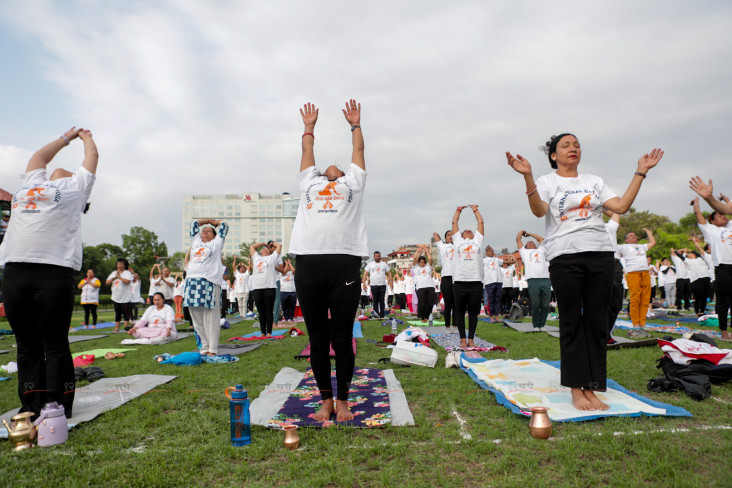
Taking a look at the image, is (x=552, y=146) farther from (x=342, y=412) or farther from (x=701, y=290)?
(x=701, y=290)

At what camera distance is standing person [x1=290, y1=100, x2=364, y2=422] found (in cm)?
357

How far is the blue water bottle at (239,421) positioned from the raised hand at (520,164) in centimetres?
284

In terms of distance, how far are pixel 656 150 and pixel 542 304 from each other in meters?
7.34

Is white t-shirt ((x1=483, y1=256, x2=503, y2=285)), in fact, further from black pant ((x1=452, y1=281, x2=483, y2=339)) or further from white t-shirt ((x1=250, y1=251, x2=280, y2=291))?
white t-shirt ((x1=250, y1=251, x2=280, y2=291))

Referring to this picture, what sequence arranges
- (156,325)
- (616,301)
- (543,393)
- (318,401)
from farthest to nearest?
(156,325), (616,301), (318,401), (543,393)

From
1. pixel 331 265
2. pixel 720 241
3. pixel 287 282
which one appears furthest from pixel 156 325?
pixel 720 241

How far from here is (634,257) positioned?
992 cm

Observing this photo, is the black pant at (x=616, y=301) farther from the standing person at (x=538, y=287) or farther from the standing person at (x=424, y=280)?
the standing person at (x=424, y=280)

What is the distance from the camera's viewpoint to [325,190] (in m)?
3.72

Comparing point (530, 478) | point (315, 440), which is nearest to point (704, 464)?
point (530, 478)

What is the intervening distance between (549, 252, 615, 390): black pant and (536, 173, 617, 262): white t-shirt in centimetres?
10

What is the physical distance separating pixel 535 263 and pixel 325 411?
28.3ft

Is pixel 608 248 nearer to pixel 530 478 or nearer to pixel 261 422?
pixel 530 478

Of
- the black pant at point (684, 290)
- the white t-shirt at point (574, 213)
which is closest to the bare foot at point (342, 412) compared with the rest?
the white t-shirt at point (574, 213)
